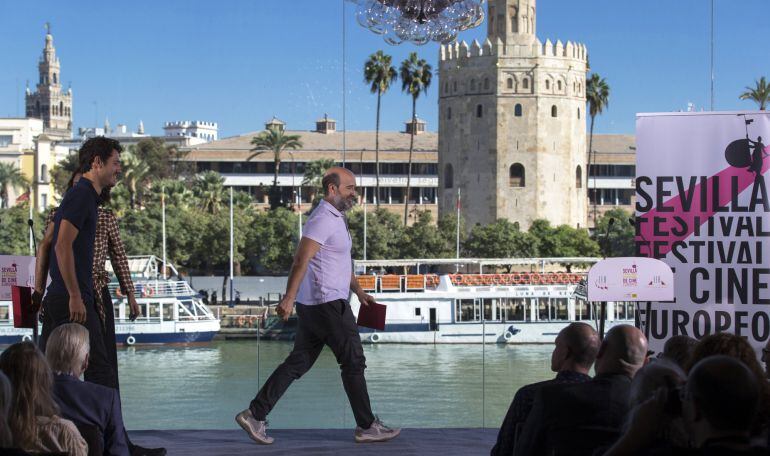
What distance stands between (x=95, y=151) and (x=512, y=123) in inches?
1927

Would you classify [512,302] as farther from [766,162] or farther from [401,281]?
[766,162]

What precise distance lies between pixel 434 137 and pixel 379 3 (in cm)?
6178

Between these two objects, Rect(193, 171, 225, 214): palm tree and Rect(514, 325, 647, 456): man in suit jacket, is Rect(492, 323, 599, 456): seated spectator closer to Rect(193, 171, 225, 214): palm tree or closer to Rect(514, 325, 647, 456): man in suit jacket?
Rect(514, 325, 647, 456): man in suit jacket

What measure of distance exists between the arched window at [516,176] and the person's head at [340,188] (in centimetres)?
4812

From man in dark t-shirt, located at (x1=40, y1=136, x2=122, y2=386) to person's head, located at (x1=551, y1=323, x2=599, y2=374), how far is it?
6.06 ft

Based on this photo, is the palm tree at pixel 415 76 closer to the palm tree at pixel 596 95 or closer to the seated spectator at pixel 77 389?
the palm tree at pixel 596 95

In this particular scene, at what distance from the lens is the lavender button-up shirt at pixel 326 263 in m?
5.73

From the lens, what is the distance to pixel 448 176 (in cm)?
5500

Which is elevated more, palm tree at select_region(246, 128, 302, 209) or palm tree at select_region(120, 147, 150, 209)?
palm tree at select_region(246, 128, 302, 209)

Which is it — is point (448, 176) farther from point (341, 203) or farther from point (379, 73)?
point (341, 203)

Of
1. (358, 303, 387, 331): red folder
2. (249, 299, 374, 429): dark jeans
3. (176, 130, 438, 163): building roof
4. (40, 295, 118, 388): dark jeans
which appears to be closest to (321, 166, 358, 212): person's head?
(249, 299, 374, 429): dark jeans

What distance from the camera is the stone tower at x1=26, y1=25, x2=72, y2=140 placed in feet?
386

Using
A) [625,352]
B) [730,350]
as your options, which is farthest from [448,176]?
[730,350]

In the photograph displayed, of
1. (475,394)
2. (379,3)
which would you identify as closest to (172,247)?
(475,394)
